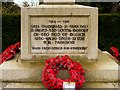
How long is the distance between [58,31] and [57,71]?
90 cm

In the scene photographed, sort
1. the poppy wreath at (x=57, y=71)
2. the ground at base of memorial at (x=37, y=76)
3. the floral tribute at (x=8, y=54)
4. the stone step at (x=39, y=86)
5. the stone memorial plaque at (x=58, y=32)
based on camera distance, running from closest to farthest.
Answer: the poppy wreath at (x=57, y=71)
the stone step at (x=39, y=86)
the ground at base of memorial at (x=37, y=76)
the stone memorial plaque at (x=58, y=32)
the floral tribute at (x=8, y=54)

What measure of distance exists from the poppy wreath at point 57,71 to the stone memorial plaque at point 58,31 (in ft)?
2.08

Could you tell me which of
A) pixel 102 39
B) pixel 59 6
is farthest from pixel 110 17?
pixel 59 6

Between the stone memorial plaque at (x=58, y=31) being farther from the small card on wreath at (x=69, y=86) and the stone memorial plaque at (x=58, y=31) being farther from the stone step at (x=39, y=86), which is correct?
the small card on wreath at (x=69, y=86)

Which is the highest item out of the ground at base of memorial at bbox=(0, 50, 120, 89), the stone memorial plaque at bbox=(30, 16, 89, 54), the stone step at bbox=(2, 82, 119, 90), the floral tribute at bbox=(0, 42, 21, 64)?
the stone memorial plaque at bbox=(30, 16, 89, 54)

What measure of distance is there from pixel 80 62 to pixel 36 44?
82 cm

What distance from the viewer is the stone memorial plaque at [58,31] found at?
18.5ft

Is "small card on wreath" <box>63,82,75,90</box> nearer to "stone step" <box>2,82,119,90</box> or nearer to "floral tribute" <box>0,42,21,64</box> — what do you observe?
"stone step" <box>2,82,119,90</box>

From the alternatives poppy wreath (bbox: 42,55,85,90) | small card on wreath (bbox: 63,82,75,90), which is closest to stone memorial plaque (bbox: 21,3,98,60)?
poppy wreath (bbox: 42,55,85,90)

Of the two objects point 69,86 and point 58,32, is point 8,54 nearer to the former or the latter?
point 58,32

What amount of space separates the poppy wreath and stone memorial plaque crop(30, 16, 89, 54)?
2.08 feet

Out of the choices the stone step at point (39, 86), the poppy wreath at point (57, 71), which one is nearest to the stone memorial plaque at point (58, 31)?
the poppy wreath at point (57, 71)

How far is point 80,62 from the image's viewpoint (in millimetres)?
5609

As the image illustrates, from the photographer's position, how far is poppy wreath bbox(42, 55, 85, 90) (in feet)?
15.6
